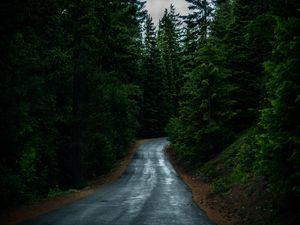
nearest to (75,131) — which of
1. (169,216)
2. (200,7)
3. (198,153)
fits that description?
(198,153)

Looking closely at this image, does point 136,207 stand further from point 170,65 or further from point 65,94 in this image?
point 170,65

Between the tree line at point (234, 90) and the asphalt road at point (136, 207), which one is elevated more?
the tree line at point (234, 90)

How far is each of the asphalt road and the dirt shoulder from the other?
0.36 metres

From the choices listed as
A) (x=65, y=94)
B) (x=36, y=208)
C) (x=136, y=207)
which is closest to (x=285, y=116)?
(x=136, y=207)

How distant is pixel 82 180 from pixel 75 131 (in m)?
3.11

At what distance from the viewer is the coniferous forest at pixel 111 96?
387 inches

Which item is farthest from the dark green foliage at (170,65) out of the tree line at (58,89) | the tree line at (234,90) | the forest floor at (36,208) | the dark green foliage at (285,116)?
Answer: the dark green foliage at (285,116)

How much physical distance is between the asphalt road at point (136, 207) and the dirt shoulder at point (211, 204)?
0.36 meters

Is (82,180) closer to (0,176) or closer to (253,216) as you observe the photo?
(0,176)

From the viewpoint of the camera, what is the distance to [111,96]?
29.3 m

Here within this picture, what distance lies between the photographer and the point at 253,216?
12250 mm

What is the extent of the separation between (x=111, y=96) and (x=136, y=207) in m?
15.7

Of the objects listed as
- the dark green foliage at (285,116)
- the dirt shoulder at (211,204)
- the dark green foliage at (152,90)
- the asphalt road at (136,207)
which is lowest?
the dirt shoulder at (211,204)

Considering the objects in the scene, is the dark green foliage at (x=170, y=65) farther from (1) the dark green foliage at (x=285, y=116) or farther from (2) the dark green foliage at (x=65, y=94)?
(1) the dark green foliage at (x=285, y=116)
